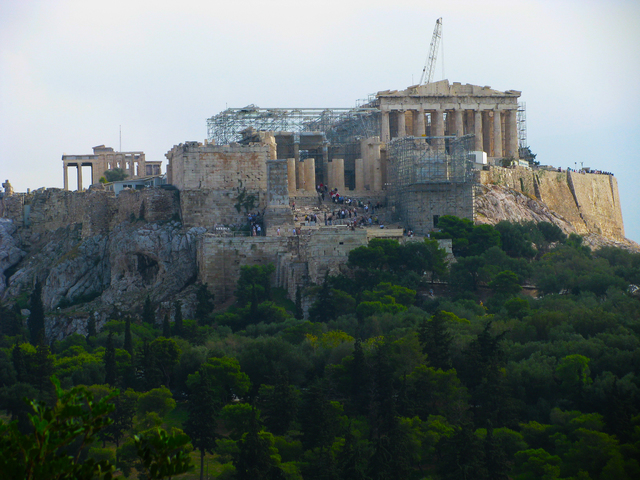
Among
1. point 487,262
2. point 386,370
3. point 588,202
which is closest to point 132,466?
point 386,370

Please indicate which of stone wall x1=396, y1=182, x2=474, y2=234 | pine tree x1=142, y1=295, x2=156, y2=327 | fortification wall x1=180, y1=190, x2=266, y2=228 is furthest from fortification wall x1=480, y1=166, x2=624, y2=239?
pine tree x1=142, y1=295, x2=156, y2=327

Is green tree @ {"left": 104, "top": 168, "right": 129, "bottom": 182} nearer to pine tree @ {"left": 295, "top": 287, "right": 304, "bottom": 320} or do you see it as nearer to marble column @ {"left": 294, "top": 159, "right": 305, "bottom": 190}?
marble column @ {"left": 294, "top": 159, "right": 305, "bottom": 190}

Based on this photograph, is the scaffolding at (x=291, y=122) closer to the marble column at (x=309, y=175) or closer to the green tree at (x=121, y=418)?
the marble column at (x=309, y=175)

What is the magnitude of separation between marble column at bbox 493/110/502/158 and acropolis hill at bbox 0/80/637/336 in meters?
0.11

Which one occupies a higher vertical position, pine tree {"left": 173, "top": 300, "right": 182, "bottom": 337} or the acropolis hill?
the acropolis hill

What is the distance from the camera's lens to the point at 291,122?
81062mm

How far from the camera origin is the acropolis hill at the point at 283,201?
2463 inches

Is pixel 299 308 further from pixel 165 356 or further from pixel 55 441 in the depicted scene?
pixel 55 441

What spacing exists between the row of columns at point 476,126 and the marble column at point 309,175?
9564 millimetres

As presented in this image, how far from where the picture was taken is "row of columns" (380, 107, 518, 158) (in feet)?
266

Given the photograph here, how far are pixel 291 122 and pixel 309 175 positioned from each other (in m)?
11.1

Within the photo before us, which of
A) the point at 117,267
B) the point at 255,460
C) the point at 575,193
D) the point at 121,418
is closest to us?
the point at 255,460

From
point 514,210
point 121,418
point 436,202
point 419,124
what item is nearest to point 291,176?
point 436,202

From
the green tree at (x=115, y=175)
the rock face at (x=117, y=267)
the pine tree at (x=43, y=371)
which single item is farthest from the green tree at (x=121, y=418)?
the green tree at (x=115, y=175)
